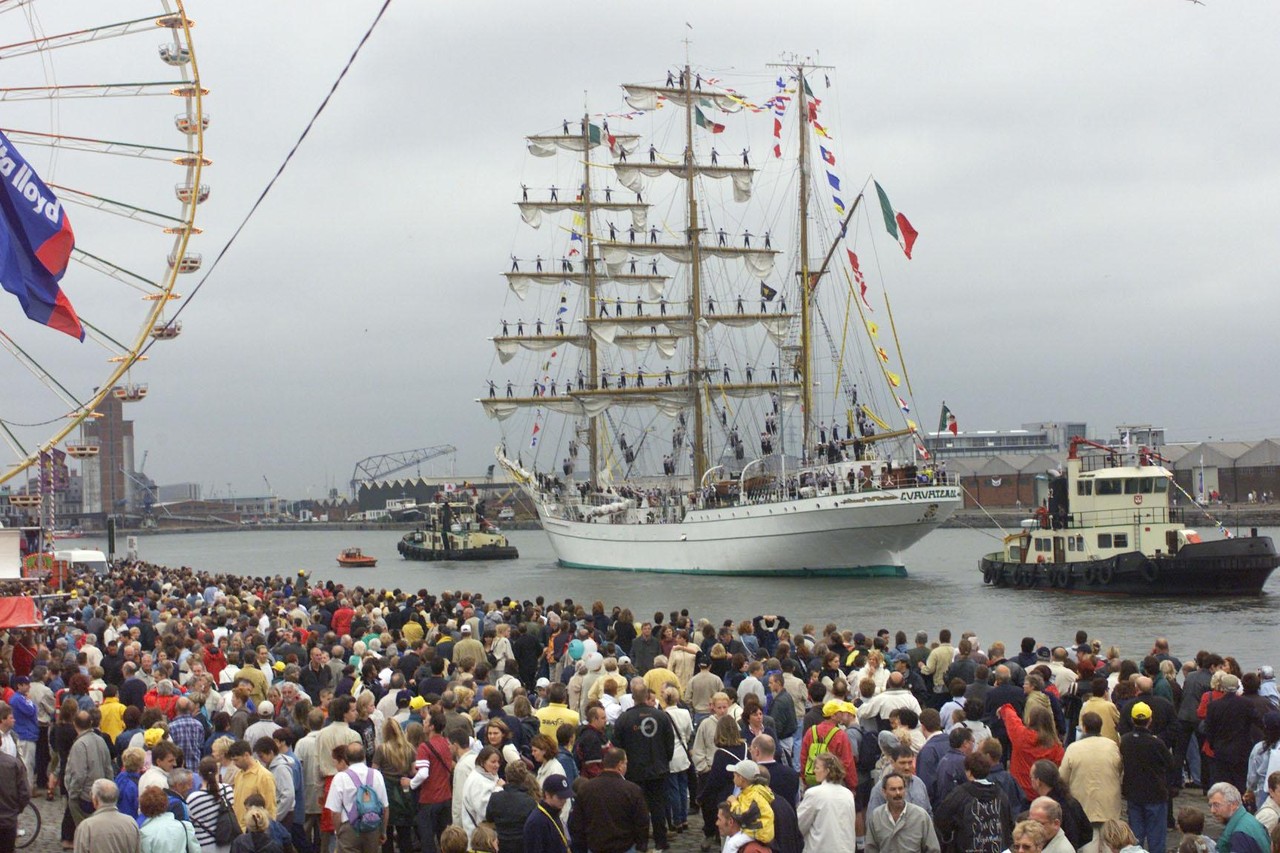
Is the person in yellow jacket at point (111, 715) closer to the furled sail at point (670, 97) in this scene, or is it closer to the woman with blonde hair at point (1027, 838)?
the woman with blonde hair at point (1027, 838)

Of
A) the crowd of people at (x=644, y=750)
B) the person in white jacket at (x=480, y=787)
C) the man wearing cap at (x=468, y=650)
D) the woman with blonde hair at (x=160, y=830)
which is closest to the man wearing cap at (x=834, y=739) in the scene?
the crowd of people at (x=644, y=750)

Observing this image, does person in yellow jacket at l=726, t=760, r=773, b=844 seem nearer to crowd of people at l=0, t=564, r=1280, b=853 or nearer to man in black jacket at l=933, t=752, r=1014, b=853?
crowd of people at l=0, t=564, r=1280, b=853

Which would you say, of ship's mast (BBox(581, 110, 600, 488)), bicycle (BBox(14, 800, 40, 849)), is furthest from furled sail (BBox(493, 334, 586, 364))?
bicycle (BBox(14, 800, 40, 849))

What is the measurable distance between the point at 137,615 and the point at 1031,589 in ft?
113

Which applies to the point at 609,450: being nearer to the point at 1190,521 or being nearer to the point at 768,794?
the point at 1190,521

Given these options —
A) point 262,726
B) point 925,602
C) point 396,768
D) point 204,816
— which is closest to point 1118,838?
point 396,768

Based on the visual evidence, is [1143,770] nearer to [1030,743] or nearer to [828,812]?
[1030,743]

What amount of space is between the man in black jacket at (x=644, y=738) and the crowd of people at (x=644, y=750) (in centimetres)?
2

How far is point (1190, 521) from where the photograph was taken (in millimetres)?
100188

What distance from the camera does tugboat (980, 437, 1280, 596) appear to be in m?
44.3

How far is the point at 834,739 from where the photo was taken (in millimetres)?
10461

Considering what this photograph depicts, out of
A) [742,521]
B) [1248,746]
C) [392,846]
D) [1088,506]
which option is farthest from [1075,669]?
[742,521]

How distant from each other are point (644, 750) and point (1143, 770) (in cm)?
375

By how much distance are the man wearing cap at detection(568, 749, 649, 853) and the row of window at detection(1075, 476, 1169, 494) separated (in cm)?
3887
